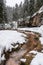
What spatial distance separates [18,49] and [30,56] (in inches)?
50.9

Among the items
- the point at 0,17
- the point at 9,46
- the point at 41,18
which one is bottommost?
the point at 0,17

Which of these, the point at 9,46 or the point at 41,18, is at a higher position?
the point at 9,46

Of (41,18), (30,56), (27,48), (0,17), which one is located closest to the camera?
(30,56)

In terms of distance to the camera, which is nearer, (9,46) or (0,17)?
(9,46)

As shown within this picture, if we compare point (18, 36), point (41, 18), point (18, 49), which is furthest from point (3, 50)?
point (41, 18)

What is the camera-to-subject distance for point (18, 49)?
9.98 metres

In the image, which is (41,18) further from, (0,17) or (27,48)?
(0,17)

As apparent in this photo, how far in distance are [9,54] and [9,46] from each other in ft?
1.86

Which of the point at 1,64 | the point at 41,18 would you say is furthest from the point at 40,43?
the point at 41,18

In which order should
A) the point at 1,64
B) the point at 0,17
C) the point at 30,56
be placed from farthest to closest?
the point at 0,17 → the point at 30,56 → the point at 1,64

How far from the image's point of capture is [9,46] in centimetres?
974

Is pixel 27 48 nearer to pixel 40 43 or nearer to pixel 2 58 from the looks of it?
pixel 40 43

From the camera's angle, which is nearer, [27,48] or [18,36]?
[27,48]

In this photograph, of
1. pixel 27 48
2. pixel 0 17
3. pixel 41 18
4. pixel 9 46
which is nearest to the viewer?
pixel 9 46
